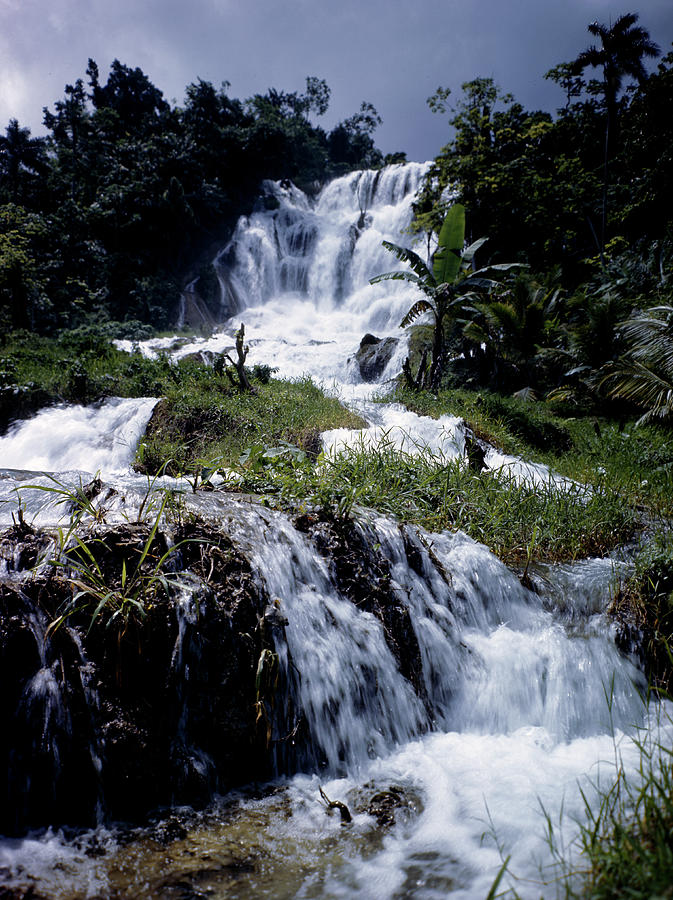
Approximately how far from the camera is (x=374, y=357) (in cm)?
1806

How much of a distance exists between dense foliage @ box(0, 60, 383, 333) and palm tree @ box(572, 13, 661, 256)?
71.5ft

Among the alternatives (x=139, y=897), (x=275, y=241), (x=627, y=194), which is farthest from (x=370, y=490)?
(x=275, y=241)

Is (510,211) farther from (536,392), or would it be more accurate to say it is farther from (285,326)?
(285,326)

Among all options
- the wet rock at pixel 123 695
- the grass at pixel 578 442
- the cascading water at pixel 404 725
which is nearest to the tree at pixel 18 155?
the grass at pixel 578 442

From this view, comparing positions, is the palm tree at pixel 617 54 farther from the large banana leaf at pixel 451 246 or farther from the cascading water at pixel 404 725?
the cascading water at pixel 404 725

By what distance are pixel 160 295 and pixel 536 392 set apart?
2339 cm

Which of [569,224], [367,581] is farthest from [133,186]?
[367,581]

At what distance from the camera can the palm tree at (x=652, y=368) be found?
8945mm

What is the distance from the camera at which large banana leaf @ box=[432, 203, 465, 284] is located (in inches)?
454

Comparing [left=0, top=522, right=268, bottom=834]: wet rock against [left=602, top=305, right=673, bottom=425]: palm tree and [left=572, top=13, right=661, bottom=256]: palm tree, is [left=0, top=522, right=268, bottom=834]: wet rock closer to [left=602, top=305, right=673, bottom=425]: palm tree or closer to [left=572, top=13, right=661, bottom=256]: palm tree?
[left=602, top=305, right=673, bottom=425]: palm tree

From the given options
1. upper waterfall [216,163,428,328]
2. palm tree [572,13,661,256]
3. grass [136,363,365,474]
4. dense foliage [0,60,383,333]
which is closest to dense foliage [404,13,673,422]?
palm tree [572,13,661,256]

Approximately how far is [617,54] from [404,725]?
2999 cm

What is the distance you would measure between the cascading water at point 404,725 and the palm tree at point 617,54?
2553cm

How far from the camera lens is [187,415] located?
374 inches
